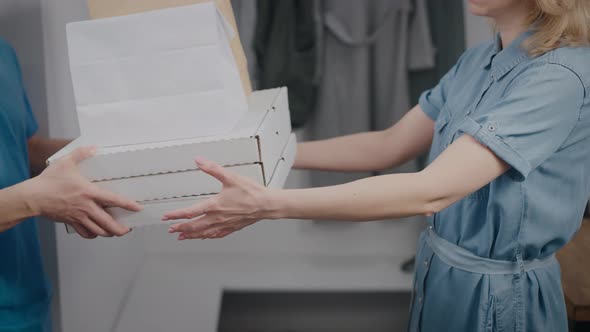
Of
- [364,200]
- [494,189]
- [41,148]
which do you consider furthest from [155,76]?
[494,189]

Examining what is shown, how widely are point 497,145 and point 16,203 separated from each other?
70 cm

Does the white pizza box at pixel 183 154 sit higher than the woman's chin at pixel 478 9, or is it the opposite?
the woman's chin at pixel 478 9

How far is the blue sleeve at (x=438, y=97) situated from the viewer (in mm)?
1132

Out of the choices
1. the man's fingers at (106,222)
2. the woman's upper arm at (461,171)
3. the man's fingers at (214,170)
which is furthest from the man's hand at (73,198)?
the woman's upper arm at (461,171)

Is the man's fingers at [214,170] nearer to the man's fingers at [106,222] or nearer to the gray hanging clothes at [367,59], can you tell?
the man's fingers at [106,222]

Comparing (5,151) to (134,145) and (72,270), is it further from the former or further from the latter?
(72,270)

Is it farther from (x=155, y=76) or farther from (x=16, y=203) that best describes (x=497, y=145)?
(x=16, y=203)

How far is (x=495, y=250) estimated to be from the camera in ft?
3.18

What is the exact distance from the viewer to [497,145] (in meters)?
0.82

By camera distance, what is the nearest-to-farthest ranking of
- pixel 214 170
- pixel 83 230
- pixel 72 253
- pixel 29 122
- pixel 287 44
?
pixel 214 170, pixel 83 230, pixel 29 122, pixel 72 253, pixel 287 44

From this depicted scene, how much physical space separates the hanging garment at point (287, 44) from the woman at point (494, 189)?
2.49 feet

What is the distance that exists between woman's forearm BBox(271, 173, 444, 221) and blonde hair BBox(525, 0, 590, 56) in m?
0.29

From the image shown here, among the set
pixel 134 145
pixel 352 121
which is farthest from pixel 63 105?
pixel 352 121

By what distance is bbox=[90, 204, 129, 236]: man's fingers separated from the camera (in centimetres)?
86
